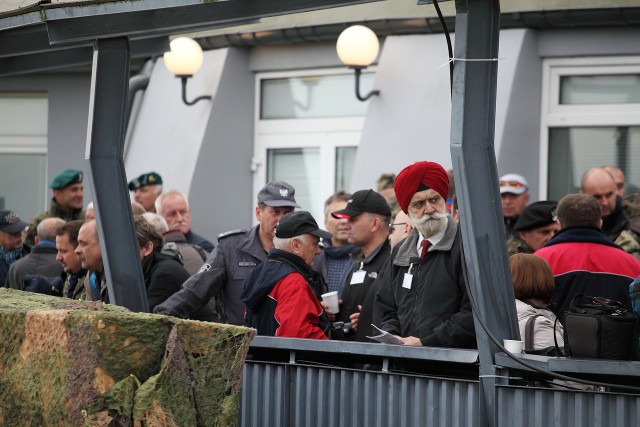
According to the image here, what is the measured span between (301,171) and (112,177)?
6682 millimetres

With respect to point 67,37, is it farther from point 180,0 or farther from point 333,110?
point 333,110

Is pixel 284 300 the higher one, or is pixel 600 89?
pixel 600 89

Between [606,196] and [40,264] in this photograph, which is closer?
[606,196]

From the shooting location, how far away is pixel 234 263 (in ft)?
28.6

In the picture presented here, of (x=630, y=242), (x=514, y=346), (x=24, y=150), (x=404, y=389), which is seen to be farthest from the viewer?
(x=24, y=150)

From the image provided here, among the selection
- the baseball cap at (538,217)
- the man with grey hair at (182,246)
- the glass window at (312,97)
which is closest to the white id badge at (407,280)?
the baseball cap at (538,217)

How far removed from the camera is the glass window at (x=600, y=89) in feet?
39.5

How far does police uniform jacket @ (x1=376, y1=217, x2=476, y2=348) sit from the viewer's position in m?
6.50

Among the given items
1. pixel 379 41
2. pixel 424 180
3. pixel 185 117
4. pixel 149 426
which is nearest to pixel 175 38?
pixel 185 117

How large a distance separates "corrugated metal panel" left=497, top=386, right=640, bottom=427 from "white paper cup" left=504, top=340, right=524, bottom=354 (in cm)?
21

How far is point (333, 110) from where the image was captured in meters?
14.0

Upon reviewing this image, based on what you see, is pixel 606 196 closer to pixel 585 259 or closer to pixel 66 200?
pixel 585 259

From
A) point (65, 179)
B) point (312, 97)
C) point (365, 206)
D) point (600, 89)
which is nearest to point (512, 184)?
point (365, 206)

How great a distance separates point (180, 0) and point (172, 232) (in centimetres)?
370
